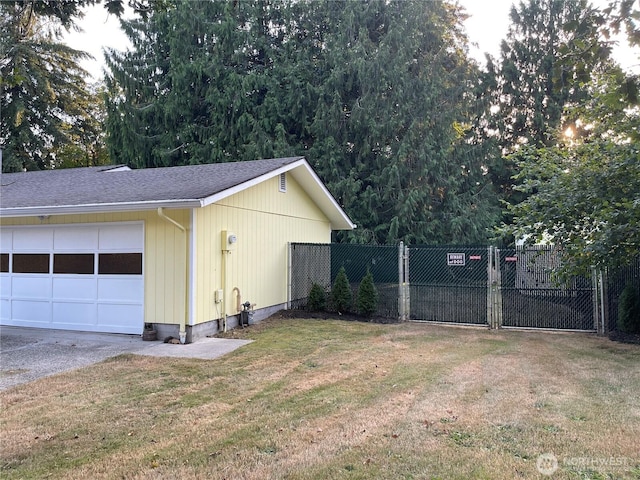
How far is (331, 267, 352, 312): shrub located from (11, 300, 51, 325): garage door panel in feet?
19.8

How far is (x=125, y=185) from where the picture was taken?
31.3 feet

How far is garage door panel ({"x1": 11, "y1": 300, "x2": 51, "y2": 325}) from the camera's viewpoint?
8.86m

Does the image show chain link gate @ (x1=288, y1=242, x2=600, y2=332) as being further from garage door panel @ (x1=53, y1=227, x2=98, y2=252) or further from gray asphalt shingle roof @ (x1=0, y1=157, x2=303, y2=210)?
garage door panel @ (x1=53, y1=227, x2=98, y2=252)

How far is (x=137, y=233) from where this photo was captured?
810 centimetres

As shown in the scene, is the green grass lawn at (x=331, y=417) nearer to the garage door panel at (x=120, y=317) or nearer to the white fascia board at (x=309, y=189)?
the garage door panel at (x=120, y=317)

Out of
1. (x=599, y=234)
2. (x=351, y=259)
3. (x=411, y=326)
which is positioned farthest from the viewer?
(x=351, y=259)

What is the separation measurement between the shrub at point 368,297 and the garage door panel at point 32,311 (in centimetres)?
644

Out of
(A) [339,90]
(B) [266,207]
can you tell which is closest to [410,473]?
(B) [266,207]

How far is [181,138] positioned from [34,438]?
718 inches

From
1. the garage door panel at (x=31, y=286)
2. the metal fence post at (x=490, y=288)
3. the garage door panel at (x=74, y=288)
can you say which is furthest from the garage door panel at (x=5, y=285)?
the metal fence post at (x=490, y=288)

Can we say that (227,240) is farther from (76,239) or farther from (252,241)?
→ (76,239)

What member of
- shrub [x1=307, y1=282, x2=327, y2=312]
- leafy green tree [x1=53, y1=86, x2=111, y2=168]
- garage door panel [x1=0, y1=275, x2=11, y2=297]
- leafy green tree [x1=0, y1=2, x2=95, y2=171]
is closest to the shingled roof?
garage door panel [x1=0, y1=275, x2=11, y2=297]

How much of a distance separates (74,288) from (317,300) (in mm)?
5236

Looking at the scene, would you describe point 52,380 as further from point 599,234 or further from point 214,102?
point 214,102
